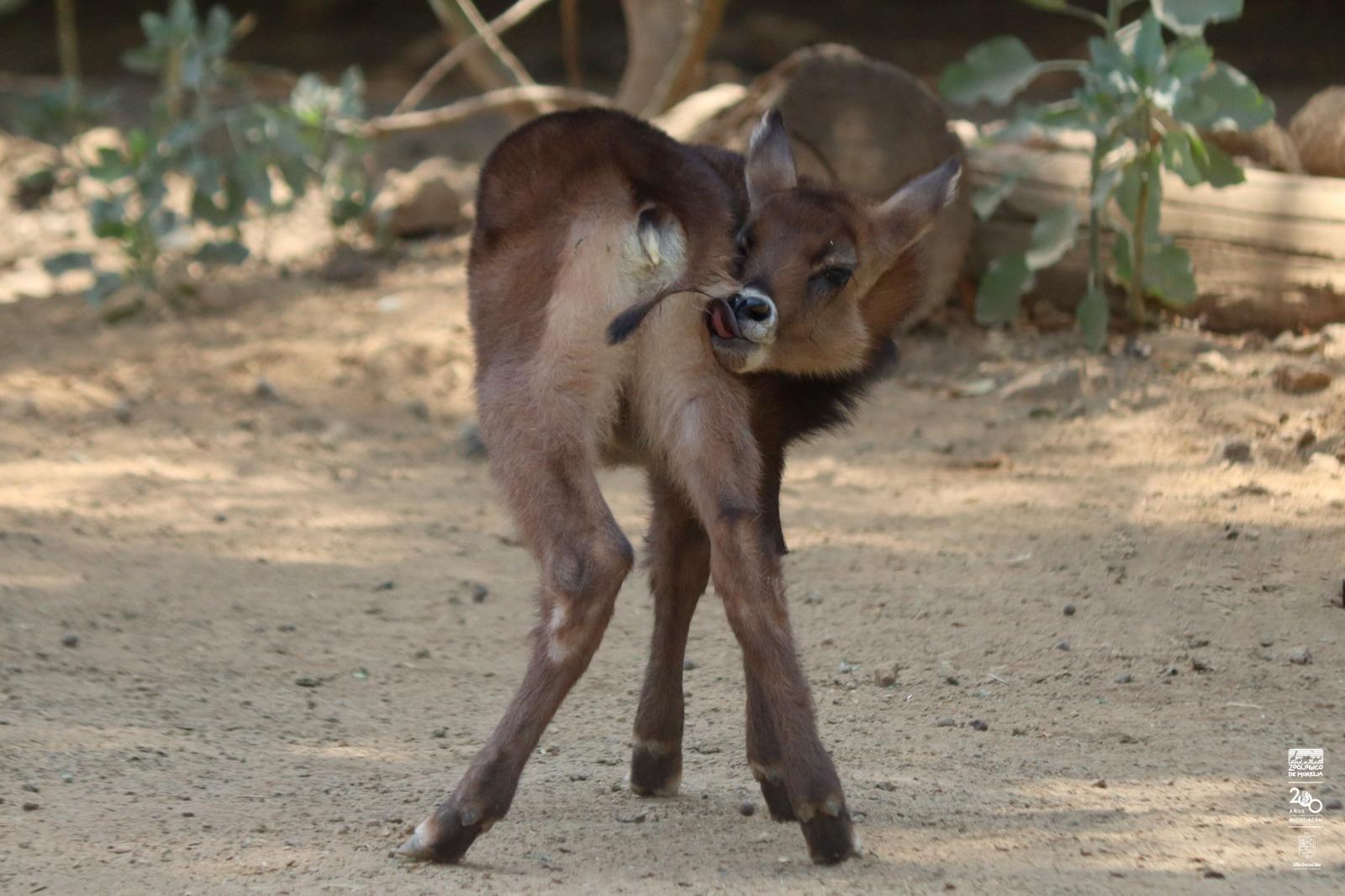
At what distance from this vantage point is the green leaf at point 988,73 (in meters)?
6.46

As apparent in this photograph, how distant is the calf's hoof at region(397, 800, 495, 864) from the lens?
9.92ft

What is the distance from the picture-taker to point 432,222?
30.3 ft

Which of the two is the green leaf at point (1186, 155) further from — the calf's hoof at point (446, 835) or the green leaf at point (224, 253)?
the green leaf at point (224, 253)

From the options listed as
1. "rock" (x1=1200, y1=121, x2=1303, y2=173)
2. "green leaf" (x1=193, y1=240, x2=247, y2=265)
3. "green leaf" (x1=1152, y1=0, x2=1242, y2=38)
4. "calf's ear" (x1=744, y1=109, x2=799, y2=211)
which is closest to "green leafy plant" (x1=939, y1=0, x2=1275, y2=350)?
"green leaf" (x1=1152, y1=0, x2=1242, y2=38)

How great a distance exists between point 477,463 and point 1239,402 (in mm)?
3476

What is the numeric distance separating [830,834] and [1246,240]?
4.88 m

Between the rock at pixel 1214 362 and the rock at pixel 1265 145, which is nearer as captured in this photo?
the rock at pixel 1214 362

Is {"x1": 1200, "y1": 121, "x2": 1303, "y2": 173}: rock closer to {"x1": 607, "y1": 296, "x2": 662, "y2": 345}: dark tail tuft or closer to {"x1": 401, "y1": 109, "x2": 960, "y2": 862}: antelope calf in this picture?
{"x1": 401, "y1": 109, "x2": 960, "y2": 862}: antelope calf

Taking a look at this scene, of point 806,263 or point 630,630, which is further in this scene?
point 630,630

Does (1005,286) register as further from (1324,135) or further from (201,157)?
(201,157)

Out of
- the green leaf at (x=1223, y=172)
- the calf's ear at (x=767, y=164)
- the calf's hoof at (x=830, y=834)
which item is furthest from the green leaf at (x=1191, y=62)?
the calf's hoof at (x=830, y=834)

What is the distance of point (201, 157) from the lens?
310 inches

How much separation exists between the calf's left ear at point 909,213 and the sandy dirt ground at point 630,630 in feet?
4.60

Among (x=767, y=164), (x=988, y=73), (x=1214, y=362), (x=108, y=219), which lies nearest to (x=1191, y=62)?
(x=988, y=73)
